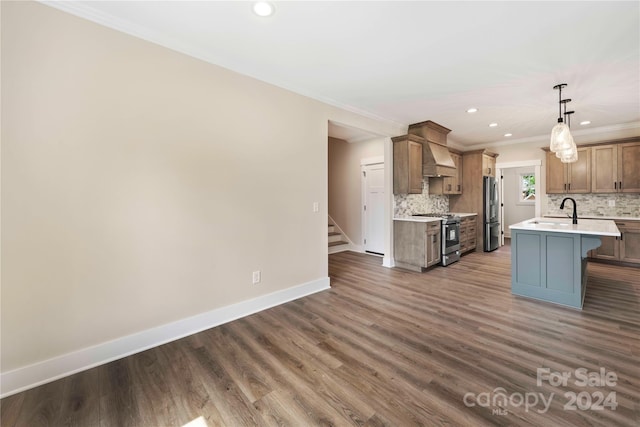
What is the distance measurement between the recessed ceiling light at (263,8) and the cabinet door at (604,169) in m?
6.64

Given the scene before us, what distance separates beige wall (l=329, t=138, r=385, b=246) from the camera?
6152mm

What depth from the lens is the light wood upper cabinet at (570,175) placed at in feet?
17.3

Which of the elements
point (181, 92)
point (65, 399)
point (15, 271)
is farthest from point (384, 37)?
point (65, 399)

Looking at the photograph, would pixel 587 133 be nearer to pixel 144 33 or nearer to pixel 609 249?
pixel 609 249

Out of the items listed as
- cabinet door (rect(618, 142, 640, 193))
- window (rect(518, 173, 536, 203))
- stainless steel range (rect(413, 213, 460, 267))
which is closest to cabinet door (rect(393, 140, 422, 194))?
stainless steel range (rect(413, 213, 460, 267))


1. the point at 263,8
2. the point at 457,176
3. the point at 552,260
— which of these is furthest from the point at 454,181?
the point at 263,8

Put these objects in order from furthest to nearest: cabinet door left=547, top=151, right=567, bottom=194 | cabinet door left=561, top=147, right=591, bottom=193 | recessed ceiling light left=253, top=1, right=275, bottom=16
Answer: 1. cabinet door left=547, top=151, right=567, bottom=194
2. cabinet door left=561, top=147, right=591, bottom=193
3. recessed ceiling light left=253, top=1, right=275, bottom=16

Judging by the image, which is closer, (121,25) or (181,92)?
(121,25)

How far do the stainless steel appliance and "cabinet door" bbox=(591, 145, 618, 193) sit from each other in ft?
5.48

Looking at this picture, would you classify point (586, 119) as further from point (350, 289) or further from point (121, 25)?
point (121, 25)

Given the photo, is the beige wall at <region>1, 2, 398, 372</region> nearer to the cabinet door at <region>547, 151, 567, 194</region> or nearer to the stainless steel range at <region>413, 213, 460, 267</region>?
the stainless steel range at <region>413, 213, 460, 267</region>

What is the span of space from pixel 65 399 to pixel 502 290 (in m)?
4.62

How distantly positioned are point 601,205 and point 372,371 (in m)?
6.55

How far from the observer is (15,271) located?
5.85ft
